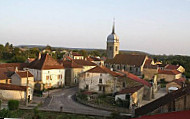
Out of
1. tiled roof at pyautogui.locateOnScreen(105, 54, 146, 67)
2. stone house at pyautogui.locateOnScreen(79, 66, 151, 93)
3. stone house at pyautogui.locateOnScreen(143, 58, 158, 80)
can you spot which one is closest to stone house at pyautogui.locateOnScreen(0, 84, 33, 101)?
stone house at pyautogui.locateOnScreen(79, 66, 151, 93)

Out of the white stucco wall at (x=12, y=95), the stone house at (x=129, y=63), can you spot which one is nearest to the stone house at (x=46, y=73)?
the white stucco wall at (x=12, y=95)

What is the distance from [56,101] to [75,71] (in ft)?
51.9

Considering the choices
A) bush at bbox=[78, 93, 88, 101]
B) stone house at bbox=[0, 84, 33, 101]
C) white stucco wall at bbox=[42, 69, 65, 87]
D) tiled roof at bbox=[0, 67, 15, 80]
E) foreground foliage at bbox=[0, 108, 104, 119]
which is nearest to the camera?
foreground foliage at bbox=[0, 108, 104, 119]

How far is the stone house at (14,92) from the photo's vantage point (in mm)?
29094

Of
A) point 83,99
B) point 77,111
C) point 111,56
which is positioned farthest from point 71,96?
point 111,56

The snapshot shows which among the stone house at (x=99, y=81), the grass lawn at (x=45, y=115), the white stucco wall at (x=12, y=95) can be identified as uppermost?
the stone house at (x=99, y=81)

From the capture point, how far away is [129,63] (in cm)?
5978

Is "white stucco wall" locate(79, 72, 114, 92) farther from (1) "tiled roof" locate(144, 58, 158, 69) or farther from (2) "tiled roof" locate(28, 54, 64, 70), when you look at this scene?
(1) "tiled roof" locate(144, 58, 158, 69)

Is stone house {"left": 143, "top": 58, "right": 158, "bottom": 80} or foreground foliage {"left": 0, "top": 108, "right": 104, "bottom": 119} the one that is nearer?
foreground foliage {"left": 0, "top": 108, "right": 104, "bottom": 119}

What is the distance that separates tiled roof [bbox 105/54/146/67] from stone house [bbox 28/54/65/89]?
24.8m

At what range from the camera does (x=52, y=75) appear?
3912 centimetres

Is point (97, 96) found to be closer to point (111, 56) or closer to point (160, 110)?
point (160, 110)

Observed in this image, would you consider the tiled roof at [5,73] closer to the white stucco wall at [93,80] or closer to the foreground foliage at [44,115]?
the foreground foliage at [44,115]

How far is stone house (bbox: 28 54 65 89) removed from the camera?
37.4 meters
